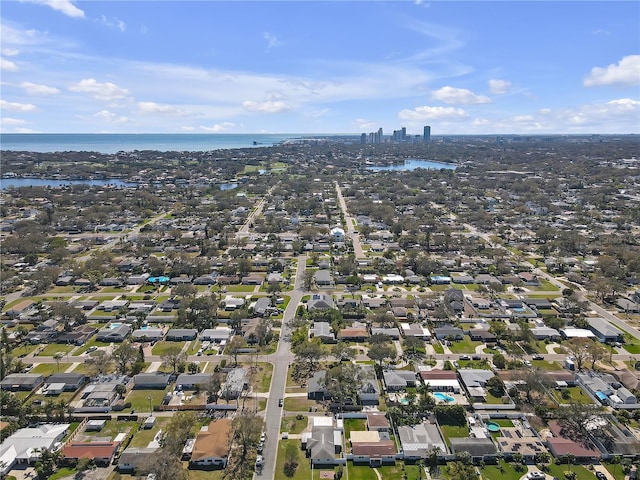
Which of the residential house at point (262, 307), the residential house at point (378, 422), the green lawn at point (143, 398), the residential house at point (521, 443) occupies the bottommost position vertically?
the residential house at point (521, 443)

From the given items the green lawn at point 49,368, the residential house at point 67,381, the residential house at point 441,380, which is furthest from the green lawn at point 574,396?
the green lawn at point 49,368

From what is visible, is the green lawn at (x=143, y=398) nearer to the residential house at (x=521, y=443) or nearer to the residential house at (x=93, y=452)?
the residential house at (x=93, y=452)

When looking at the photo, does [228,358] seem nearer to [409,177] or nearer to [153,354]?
[153,354]

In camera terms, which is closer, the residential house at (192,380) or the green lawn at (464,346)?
Answer: the residential house at (192,380)

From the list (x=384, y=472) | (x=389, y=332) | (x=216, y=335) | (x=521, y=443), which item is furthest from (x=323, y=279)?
(x=521, y=443)

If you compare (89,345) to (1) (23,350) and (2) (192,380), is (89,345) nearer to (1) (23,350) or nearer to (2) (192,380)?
(1) (23,350)

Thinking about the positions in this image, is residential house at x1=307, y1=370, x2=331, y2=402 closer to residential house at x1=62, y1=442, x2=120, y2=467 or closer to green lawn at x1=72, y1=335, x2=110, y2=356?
residential house at x1=62, y1=442, x2=120, y2=467

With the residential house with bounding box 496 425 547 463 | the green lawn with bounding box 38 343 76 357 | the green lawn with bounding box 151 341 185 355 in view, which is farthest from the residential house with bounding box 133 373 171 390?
the residential house with bounding box 496 425 547 463
